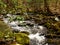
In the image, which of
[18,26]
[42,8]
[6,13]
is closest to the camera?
[18,26]

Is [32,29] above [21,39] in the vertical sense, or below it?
below

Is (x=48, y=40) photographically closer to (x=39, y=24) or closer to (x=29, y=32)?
(x=29, y=32)

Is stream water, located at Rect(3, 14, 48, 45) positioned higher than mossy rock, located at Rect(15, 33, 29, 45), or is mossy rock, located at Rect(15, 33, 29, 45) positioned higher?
mossy rock, located at Rect(15, 33, 29, 45)

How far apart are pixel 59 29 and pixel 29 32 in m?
1.93

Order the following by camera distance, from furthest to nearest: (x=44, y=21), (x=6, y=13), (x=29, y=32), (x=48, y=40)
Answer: (x=6, y=13), (x=44, y=21), (x=29, y=32), (x=48, y=40)

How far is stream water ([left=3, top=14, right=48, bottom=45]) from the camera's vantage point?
1102 cm

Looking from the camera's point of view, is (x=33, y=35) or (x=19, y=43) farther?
(x=33, y=35)

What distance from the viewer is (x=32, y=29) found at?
1253 cm

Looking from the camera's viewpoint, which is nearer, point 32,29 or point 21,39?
point 21,39

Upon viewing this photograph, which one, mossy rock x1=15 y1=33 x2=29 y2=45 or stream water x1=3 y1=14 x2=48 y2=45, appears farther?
stream water x1=3 y1=14 x2=48 y2=45

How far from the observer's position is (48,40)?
11.0 metres

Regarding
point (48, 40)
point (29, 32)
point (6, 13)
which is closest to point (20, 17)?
point (6, 13)

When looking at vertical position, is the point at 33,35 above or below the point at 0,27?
below

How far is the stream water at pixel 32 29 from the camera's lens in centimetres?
1102
